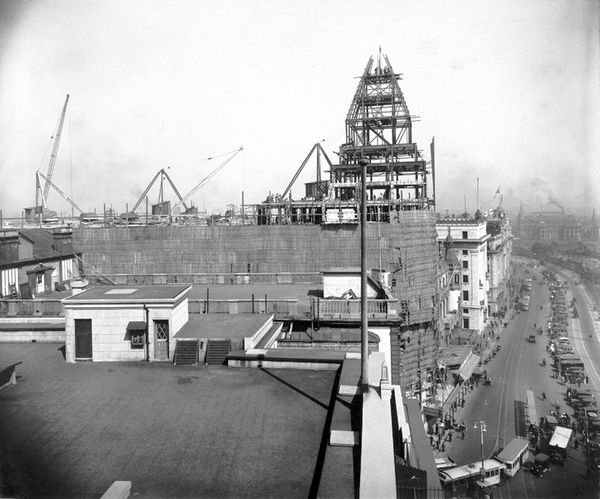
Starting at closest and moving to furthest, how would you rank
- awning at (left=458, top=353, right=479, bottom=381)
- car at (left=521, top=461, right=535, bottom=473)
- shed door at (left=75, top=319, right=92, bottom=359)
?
shed door at (left=75, top=319, right=92, bottom=359)
car at (left=521, top=461, right=535, bottom=473)
awning at (left=458, top=353, right=479, bottom=381)

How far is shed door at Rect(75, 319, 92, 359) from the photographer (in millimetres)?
11758

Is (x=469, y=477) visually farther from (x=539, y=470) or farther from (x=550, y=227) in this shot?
(x=550, y=227)

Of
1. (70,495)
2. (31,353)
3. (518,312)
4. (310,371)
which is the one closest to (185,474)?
(70,495)

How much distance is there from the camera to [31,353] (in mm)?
12492

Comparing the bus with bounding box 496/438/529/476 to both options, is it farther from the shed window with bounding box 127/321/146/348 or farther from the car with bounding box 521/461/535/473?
the shed window with bounding box 127/321/146/348

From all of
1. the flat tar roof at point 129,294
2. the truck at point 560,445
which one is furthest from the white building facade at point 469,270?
the flat tar roof at point 129,294

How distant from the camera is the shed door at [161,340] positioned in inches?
464

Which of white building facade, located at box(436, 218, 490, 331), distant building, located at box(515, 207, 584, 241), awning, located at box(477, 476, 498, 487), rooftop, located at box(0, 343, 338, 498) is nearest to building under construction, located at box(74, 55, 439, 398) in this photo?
awning, located at box(477, 476, 498, 487)

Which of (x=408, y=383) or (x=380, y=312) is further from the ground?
(x=380, y=312)

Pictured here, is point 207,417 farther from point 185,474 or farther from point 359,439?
point 359,439

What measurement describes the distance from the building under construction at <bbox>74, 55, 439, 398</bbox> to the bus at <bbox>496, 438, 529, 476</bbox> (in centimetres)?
596

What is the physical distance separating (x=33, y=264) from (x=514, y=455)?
29132 millimetres

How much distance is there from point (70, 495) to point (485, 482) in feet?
80.6

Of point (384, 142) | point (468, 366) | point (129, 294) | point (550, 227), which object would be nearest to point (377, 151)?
point (384, 142)
